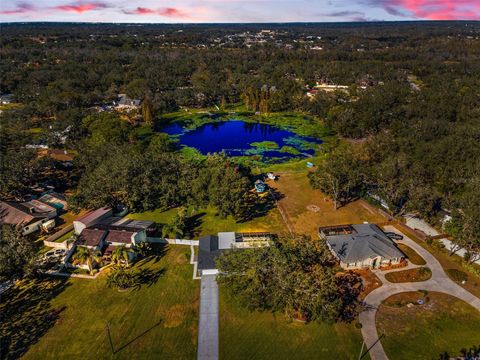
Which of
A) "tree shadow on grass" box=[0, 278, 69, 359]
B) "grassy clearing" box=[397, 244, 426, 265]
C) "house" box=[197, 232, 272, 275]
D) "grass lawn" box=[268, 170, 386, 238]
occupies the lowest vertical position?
"tree shadow on grass" box=[0, 278, 69, 359]

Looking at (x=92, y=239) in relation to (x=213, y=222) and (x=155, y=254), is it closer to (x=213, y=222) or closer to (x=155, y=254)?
(x=155, y=254)

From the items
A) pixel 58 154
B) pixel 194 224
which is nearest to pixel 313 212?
pixel 194 224

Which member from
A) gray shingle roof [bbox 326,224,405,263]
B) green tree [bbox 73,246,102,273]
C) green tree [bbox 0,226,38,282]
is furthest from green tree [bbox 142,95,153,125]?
gray shingle roof [bbox 326,224,405,263]

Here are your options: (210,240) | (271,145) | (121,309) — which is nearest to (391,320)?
(210,240)

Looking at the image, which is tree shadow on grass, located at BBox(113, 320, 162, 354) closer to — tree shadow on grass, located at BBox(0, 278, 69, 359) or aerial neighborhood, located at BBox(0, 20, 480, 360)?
aerial neighborhood, located at BBox(0, 20, 480, 360)

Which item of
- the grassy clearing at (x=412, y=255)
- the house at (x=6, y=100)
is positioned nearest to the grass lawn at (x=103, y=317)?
the grassy clearing at (x=412, y=255)

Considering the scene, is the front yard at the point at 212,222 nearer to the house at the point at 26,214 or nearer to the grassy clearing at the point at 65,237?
the grassy clearing at the point at 65,237
